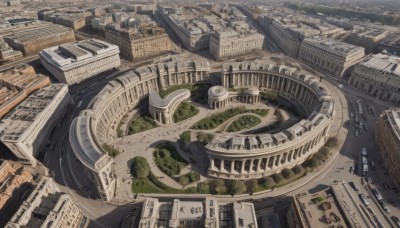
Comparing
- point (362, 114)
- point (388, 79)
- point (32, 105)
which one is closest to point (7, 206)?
point (32, 105)

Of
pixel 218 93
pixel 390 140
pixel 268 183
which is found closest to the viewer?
pixel 268 183

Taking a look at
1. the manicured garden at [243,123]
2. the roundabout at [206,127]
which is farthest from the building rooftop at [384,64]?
the manicured garden at [243,123]

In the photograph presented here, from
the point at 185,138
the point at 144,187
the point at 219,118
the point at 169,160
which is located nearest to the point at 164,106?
the point at 185,138

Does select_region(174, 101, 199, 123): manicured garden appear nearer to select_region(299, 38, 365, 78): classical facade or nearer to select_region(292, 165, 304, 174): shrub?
select_region(292, 165, 304, 174): shrub

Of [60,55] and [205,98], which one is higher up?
[60,55]

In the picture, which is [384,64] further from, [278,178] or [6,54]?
[6,54]

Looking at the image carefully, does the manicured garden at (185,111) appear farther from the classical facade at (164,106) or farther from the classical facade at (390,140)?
the classical facade at (390,140)

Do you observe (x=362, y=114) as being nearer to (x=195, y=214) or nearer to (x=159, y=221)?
(x=195, y=214)
